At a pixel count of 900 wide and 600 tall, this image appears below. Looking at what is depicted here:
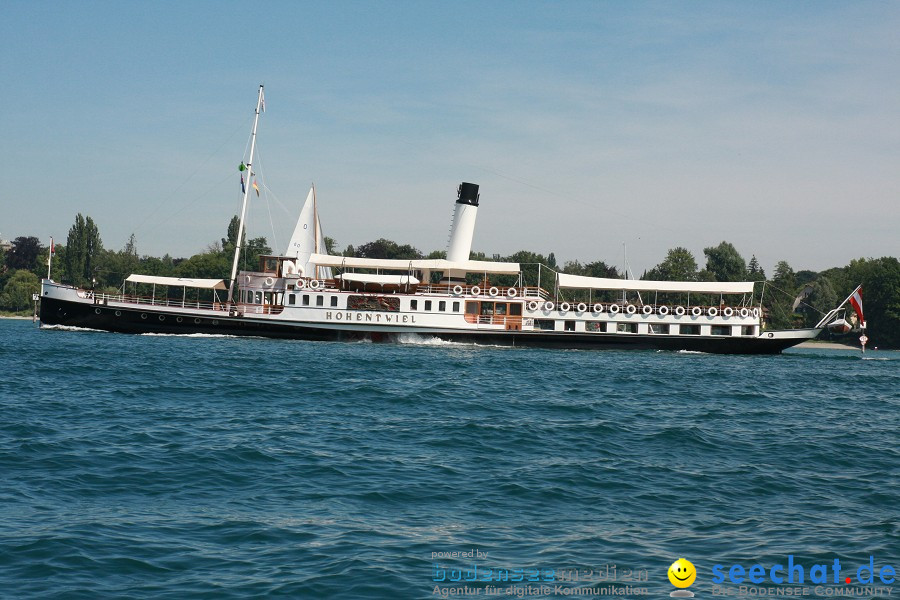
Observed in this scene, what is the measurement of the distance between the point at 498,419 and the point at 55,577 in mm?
13942

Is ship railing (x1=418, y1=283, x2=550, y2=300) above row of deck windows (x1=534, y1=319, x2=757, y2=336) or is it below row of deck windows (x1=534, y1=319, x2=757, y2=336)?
above

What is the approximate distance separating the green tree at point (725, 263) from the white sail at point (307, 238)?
73398 millimetres

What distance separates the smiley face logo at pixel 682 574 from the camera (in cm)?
983

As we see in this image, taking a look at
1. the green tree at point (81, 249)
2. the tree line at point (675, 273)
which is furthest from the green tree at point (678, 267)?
the green tree at point (81, 249)

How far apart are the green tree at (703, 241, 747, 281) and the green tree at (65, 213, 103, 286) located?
93415mm

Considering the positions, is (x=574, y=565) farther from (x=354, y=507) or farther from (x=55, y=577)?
(x=55, y=577)

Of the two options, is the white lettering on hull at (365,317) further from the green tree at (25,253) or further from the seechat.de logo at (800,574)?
the green tree at (25,253)

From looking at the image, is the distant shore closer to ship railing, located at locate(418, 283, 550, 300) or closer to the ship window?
the ship window

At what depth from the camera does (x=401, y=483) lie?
14.5 metres

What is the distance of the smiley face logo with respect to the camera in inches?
387

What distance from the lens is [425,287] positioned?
58.2 m

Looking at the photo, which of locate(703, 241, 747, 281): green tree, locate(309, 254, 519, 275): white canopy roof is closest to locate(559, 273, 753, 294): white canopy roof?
locate(309, 254, 519, 275): white canopy roof

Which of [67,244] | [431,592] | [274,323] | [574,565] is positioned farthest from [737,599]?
[67,244]

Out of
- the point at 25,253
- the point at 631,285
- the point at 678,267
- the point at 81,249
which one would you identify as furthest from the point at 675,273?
the point at 25,253
